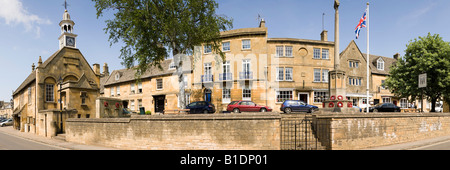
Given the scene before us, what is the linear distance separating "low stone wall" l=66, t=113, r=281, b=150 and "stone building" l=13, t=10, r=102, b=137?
37.7 feet

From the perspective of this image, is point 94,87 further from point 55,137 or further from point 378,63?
point 378,63

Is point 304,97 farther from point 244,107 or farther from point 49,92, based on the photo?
point 49,92

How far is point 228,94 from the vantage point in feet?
86.3

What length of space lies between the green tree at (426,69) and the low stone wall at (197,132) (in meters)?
21.3

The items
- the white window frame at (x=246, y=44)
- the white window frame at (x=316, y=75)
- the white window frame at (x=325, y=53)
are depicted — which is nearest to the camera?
the white window frame at (x=246, y=44)

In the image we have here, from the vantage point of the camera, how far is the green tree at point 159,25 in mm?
16938

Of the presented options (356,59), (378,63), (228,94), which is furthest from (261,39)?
(378,63)

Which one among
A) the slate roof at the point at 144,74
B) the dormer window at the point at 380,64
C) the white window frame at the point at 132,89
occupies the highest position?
the dormer window at the point at 380,64

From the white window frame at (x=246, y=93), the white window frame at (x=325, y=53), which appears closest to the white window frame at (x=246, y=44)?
the white window frame at (x=246, y=93)

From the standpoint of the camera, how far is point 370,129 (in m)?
12.3

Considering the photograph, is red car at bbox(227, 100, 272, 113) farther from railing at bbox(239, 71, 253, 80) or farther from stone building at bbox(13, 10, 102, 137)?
stone building at bbox(13, 10, 102, 137)

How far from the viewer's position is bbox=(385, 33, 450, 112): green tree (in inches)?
872

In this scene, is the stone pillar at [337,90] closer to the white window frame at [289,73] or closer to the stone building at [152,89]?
the white window frame at [289,73]

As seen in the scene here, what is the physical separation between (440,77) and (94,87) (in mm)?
39695
